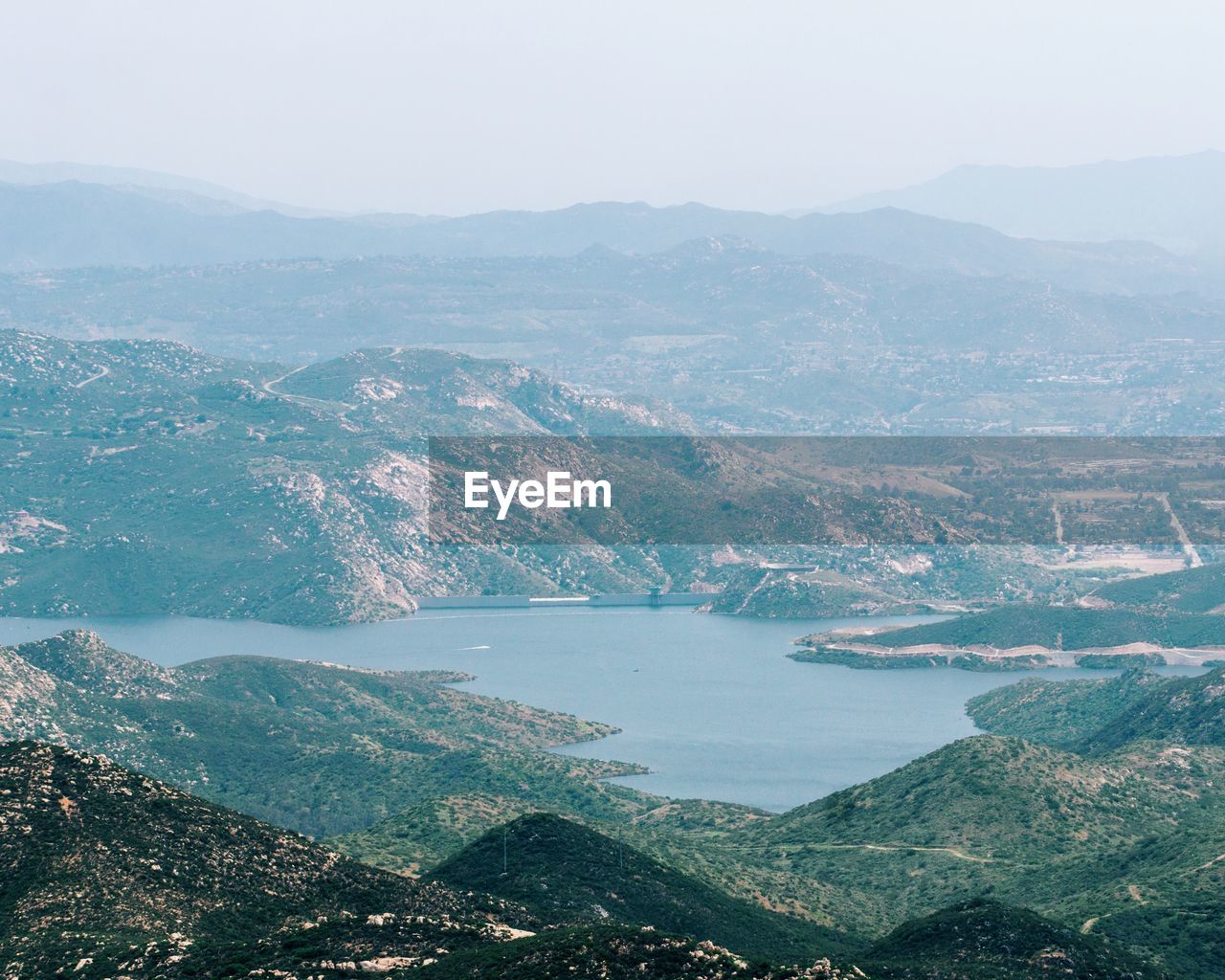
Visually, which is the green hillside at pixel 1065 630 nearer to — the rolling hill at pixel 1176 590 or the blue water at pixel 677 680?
the rolling hill at pixel 1176 590

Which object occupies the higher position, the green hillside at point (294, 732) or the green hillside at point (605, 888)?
the green hillside at point (605, 888)

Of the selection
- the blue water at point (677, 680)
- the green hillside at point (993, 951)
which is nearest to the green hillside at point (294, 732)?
the blue water at point (677, 680)

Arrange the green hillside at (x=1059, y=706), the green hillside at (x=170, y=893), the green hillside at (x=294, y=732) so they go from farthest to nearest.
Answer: the green hillside at (x=1059, y=706) → the green hillside at (x=294, y=732) → the green hillside at (x=170, y=893)

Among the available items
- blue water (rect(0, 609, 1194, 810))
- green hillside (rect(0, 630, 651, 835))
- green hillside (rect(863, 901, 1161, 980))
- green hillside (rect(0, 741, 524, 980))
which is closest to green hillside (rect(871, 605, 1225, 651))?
blue water (rect(0, 609, 1194, 810))

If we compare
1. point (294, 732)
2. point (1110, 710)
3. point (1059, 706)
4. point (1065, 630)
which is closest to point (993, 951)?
point (294, 732)

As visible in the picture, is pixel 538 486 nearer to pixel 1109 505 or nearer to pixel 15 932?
pixel 1109 505

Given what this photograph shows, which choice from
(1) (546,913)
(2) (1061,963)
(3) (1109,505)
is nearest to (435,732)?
(1) (546,913)

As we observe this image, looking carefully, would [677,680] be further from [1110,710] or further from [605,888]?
[605,888]
